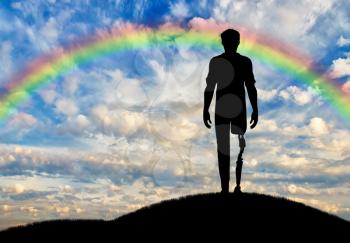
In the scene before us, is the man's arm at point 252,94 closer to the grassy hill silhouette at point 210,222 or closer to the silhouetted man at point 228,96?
the silhouetted man at point 228,96

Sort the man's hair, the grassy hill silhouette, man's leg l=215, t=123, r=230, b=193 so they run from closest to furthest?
the grassy hill silhouette, man's leg l=215, t=123, r=230, b=193, the man's hair

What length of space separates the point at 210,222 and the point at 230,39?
23.5 ft

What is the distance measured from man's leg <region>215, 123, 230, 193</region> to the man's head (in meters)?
3.07

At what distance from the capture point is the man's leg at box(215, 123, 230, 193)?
18.3 meters

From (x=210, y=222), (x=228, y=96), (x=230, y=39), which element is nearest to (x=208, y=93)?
(x=228, y=96)

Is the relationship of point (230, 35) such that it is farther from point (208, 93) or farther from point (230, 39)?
point (208, 93)

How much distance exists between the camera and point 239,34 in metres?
18.8

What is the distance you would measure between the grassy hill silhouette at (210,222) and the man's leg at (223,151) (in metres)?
0.74

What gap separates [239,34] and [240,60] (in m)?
1.06

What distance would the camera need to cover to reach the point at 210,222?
17.2 metres

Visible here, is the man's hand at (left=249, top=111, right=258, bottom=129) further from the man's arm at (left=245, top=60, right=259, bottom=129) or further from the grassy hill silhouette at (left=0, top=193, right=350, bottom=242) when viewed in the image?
the grassy hill silhouette at (left=0, top=193, right=350, bottom=242)

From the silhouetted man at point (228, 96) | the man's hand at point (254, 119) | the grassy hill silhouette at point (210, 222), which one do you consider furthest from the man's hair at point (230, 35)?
the grassy hill silhouette at point (210, 222)

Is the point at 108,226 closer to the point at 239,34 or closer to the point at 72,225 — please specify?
the point at 72,225

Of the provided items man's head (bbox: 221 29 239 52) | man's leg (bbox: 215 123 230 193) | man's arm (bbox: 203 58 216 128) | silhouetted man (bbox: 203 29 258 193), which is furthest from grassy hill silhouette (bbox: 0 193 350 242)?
man's head (bbox: 221 29 239 52)
